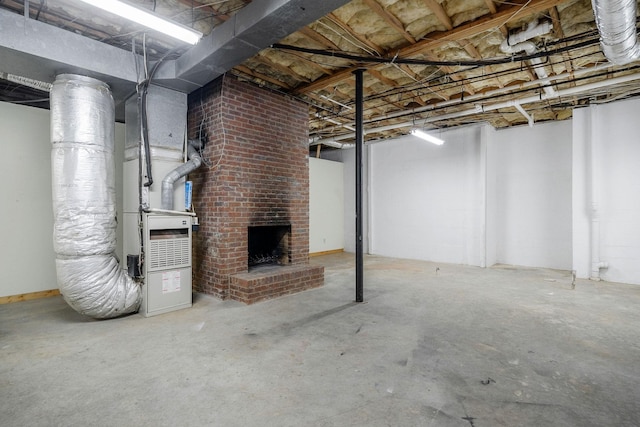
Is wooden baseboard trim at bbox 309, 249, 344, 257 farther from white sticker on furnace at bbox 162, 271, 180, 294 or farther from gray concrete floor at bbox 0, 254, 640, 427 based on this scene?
white sticker on furnace at bbox 162, 271, 180, 294

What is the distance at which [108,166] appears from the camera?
126 inches

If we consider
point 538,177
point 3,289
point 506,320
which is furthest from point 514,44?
point 3,289

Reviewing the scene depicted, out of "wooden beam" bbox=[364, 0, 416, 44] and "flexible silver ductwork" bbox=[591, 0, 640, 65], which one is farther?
"wooden beam" bbox=[364, 0, 416, 44]

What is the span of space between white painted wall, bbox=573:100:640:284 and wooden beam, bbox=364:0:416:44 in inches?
164

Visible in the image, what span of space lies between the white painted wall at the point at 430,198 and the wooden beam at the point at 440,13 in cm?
405

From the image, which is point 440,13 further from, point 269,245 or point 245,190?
point 269,245

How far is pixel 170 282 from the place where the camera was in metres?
3.51

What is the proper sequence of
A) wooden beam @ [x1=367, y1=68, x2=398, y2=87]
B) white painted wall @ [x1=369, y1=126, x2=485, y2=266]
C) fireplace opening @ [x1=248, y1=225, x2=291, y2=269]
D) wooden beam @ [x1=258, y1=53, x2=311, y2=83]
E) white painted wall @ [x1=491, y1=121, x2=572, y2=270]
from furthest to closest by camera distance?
white painted wall @ [x1=369, y1=126, x2=485, y2=266], white painted wall @ [x1=491, y1=121, x2=572, y2=270], fireplace opening @ [x1=248, y1=225, x2=291, y2=269], wooden beam @ [x1=367, y1=68, x2=398, y2=87], wooden beam @ [x1=258, y1=53, x2=311, y2=83]

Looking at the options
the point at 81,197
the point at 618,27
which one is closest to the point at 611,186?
the point at 618,27

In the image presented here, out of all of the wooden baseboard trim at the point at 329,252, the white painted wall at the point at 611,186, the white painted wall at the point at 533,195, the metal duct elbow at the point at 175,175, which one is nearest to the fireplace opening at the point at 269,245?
the metal duct elbow at the point at 175,175

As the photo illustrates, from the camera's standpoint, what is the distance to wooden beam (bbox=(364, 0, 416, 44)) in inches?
111

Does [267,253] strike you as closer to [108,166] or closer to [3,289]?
[108,166]

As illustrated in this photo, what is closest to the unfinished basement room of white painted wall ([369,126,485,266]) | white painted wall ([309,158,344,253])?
white painted wall ([369,126,485,266])

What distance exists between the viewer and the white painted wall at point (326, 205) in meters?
7.96
